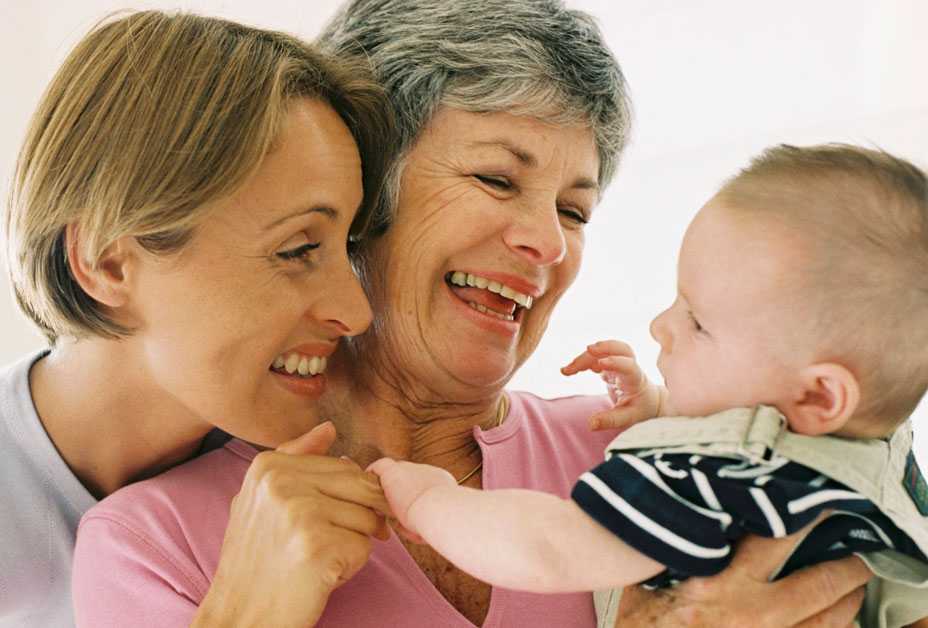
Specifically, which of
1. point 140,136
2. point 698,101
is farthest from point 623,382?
point 698,101

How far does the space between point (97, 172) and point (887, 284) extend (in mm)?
1012

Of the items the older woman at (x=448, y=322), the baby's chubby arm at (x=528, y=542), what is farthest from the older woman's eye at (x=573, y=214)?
the baby's chubby arm at (x=528, y=542)

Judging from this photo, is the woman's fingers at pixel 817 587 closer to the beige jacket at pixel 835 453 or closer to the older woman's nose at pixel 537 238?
the beige jacket at pixel 835 453

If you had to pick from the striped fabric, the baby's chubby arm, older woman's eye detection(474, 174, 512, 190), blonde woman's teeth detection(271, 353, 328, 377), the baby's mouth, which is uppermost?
older woman's eye detection(474, 174, 512, 190)

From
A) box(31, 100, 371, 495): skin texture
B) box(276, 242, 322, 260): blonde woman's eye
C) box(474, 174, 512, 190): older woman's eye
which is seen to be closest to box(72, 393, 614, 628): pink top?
box(31, 100, 371, 495): skin texture

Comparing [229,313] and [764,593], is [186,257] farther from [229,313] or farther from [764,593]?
[764,593]

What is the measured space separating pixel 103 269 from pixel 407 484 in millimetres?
541

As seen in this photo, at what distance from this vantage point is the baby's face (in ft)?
3.98

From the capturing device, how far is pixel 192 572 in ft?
4.91

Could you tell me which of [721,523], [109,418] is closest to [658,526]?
[721,523]

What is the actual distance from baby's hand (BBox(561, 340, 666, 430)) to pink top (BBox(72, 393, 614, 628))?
0.70ft

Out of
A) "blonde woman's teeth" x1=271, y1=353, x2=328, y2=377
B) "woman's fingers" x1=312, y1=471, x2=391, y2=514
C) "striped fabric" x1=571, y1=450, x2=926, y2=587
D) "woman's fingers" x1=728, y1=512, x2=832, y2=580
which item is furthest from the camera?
"blonde woman's teeth" x1=271, y1=353, x2=328, y2=377

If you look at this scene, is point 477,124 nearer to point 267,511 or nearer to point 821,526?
point 267,511

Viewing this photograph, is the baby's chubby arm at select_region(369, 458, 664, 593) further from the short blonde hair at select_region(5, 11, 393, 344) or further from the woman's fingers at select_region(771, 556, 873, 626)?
the short blonde hair at select_region(5, 11, 393, 344)
